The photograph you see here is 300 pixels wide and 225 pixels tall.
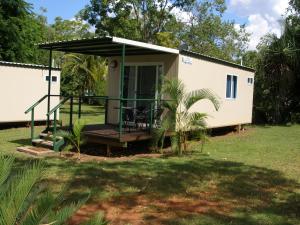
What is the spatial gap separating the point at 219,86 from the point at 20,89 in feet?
23.2

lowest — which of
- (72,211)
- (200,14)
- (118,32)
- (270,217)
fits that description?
(270,217)

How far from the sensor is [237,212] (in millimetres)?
6023

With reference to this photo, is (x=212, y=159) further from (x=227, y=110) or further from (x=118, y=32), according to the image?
(x=118, y=32)

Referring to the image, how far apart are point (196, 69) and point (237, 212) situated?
726 centimetres

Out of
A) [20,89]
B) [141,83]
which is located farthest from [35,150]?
[20,89]

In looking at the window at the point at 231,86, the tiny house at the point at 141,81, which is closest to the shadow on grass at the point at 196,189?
the tiny house at the point at 141,81

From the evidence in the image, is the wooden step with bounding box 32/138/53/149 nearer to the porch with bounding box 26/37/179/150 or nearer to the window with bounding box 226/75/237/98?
the porch with bounding box 26/37/179/150

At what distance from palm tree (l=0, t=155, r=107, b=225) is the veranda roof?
742cm

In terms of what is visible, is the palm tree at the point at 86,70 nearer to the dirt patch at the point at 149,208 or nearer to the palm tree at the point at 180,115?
the palm tree at the point at 180,115

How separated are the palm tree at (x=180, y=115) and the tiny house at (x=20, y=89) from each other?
6.67 m

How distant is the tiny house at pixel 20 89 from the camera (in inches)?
596

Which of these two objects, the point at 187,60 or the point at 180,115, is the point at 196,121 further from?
the point at 187,60

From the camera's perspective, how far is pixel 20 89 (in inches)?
619

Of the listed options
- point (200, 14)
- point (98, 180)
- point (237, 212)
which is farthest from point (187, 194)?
point (200, 14)
